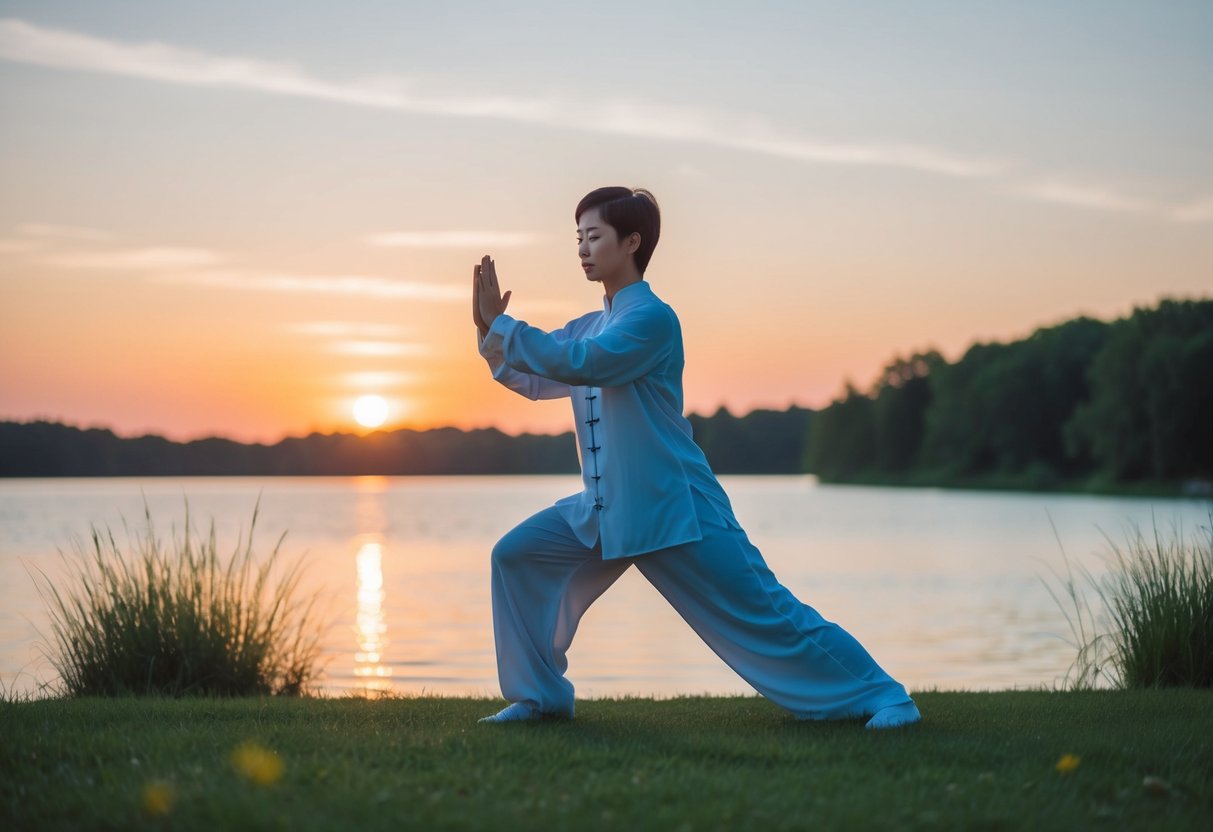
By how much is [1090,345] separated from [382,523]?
173 ft

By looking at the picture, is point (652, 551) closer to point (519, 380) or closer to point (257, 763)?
point (519, 380)

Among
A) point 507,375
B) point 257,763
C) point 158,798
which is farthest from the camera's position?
point 507,375

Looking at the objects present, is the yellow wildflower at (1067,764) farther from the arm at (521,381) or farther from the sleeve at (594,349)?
the arm at (521,381)

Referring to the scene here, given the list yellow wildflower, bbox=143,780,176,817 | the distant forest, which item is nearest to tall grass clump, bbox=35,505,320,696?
yellow wildflower, bbox=143,780,176,817

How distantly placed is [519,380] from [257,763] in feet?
5.99

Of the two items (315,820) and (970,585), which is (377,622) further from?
(315,820)

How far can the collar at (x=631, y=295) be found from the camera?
4.79m

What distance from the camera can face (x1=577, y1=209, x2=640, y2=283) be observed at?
189 inches

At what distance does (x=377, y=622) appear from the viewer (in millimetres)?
14703

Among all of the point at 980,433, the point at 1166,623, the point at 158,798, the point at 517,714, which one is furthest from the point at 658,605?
the point at 980,433

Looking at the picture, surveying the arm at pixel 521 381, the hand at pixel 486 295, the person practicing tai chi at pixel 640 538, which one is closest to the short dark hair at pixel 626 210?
the person practicing tai chi at pixel 640 538

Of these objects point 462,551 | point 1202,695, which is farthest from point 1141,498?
point 1202,695

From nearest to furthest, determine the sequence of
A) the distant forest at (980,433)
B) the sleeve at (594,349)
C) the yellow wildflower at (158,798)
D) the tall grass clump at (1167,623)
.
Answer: the yellow wildflower at (158,798)
the sleeve at (594,349)
the tall grass clump at (1167,623)
the distant forest at (980,433)

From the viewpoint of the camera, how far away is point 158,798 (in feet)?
11.2
